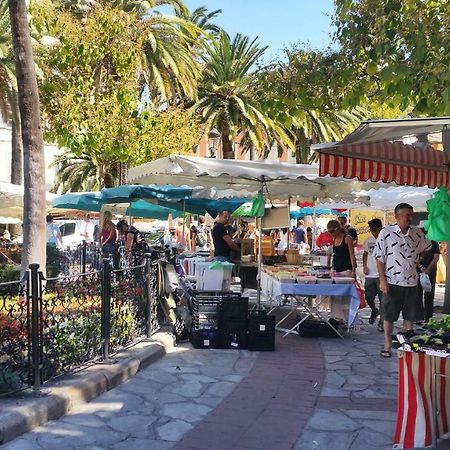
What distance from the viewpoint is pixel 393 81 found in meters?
6.21

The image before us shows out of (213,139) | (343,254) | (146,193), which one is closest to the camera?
(343,254)

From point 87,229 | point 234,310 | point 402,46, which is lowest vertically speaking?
point 234,310

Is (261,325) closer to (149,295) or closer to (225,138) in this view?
(149,295)

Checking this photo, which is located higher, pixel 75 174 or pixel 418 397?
pixel 75 174

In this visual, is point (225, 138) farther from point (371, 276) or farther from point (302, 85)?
point (302, 85)

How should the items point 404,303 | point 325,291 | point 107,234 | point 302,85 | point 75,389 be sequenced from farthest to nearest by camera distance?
point 107,234 → point 325,291 → point 302,85 → point 404,303 → point 75,389

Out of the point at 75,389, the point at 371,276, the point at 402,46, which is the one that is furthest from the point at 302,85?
the point at 75,389

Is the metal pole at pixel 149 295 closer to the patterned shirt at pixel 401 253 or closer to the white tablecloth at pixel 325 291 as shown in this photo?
the white tablecloth at pixel 325 291

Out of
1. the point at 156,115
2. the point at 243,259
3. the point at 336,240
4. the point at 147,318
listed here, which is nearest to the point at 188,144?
the point at 156,115

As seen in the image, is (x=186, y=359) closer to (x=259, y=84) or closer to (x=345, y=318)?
(x=345, y=318)

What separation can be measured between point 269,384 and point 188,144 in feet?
55.4

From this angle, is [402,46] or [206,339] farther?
[206,339]

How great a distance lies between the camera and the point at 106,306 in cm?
638

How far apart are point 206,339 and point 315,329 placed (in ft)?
5.87
